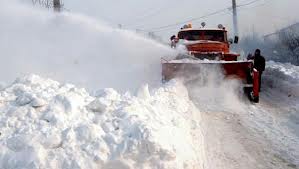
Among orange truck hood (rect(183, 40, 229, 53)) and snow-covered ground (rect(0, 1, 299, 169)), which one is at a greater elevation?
orange truck hood (rect(183, 40, 229, 53))

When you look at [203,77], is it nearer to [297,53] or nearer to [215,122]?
[215,122]

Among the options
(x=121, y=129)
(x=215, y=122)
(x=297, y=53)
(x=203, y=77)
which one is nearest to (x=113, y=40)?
(x=203, y=77)

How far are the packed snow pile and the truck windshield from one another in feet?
27.3

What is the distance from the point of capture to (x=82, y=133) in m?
4.24

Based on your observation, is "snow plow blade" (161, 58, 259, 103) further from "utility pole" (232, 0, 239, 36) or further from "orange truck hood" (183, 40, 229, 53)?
"utility pole" (232, 0, 239, 36)

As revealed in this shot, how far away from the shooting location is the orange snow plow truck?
10.6 meters

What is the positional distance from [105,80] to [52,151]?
9.96 meters

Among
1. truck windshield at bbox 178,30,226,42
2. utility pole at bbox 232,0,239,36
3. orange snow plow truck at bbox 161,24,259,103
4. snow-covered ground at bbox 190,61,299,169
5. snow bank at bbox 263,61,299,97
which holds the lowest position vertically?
snow-covered ground at bbox 190,61,299,169

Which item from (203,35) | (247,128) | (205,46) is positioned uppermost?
(203,35)

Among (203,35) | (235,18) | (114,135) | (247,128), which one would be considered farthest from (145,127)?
(235,18)

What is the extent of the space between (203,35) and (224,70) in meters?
3.16

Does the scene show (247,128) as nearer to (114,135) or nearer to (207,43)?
(114,135)

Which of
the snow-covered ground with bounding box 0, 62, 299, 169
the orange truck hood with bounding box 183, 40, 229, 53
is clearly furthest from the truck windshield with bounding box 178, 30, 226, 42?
the snow-covered ground with bounding box 0, 62, 299, 169

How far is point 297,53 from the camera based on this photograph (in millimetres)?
42625
